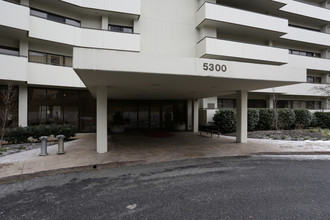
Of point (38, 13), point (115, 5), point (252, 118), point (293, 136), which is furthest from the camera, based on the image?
point (252, 118)

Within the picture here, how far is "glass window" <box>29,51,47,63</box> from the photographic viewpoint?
12.1 meters

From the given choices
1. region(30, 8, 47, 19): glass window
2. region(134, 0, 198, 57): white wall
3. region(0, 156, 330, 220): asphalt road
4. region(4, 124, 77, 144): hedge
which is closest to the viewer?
region(0, 156, 330, 220): asphalt road

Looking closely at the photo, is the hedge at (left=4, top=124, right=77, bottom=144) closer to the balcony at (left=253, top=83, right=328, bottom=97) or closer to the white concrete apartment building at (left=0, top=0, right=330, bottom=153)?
the white concrete apartment building at (left=0, top=0, right=330, bottom=153)

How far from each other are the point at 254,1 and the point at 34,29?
64.2ft

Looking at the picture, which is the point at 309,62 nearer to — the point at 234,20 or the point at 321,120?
the point at 321,120

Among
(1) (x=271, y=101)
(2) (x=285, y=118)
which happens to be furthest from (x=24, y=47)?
(1) (x=271, y=101)

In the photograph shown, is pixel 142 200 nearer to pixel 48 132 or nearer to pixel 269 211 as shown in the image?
pixel 269 211

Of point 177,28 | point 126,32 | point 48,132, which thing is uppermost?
point 177,28

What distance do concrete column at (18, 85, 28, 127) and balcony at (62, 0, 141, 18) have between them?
23.9ft

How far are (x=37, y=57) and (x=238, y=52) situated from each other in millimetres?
16772

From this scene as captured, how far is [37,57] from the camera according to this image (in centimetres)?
1230

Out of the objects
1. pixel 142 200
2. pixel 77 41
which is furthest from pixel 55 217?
pixel 77 41

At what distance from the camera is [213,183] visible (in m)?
4.49

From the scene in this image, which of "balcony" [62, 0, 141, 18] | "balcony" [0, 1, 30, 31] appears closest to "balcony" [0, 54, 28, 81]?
"balcony" [0, 1, 30, 31]
